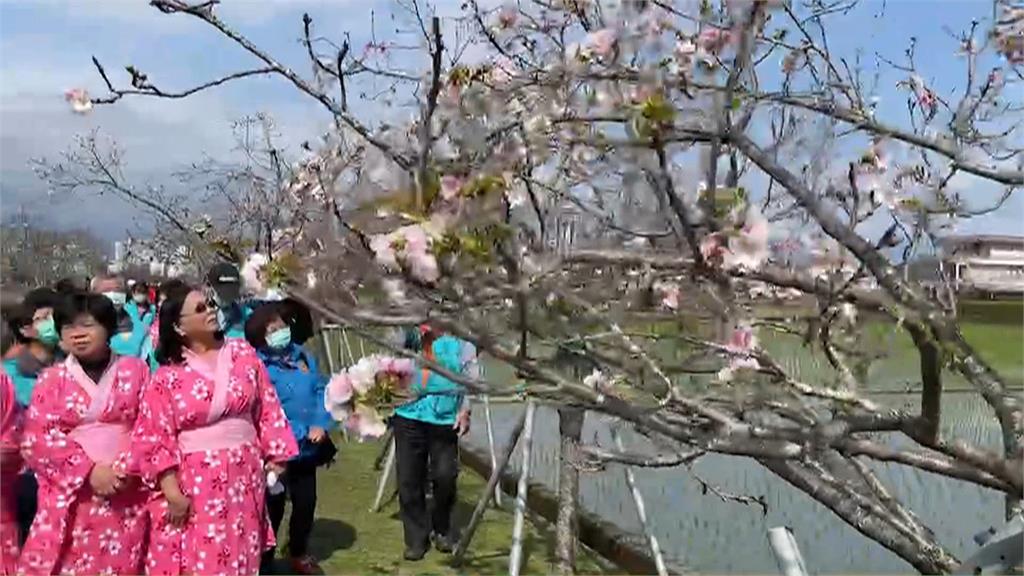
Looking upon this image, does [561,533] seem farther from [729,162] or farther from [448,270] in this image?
[448,270]

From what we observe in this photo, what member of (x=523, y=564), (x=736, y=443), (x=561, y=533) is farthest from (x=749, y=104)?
(x=523, y=564)

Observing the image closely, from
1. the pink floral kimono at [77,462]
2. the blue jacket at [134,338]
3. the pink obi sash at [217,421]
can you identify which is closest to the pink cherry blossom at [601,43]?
the pink obi sash at [217,421]

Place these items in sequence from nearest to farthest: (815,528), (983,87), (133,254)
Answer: (983,87) → (815,528) → (133,254)

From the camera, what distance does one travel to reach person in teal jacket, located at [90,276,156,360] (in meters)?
6.18

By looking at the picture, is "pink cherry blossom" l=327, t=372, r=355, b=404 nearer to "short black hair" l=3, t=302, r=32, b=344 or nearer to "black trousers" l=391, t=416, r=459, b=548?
"short black hair" l=3, t=302, r=32, b=344

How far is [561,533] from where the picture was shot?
496 centimetres

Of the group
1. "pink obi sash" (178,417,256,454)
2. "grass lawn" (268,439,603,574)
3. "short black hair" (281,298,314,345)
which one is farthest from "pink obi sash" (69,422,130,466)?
"grass lawn" (268,439,603,574)

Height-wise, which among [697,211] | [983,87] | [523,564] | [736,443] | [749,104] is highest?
[983,87]

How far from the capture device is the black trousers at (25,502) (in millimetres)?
4289

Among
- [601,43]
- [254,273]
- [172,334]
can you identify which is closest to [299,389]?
[172,334]

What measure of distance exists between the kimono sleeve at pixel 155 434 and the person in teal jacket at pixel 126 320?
1.63 meters

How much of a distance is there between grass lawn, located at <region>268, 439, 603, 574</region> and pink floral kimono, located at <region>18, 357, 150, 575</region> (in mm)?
1586

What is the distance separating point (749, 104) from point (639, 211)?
0.37 meters

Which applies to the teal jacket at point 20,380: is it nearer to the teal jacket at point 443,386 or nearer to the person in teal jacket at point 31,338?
the person in teal jacket at point 31,338
